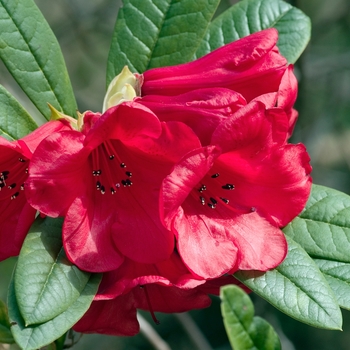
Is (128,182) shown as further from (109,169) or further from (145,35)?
(145,35)

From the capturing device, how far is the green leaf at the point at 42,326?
865 mm

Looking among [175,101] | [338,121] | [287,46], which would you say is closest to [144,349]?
[338,121]

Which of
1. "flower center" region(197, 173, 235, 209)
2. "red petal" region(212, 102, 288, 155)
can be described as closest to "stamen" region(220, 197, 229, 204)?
"flower center" region(197, 173, 235, 209)

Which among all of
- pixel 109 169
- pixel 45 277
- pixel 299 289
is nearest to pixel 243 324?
pixel 299 289

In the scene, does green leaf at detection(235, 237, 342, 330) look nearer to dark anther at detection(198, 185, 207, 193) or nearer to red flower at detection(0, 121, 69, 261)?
dark anther at detection(198, 185, 207, 193)

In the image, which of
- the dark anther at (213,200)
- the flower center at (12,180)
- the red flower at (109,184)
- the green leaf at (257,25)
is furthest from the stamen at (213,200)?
the green leaf at (257,25)

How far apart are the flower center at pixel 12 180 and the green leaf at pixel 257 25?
0.54m

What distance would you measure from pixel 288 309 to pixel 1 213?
1.68ft

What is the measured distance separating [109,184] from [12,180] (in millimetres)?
172

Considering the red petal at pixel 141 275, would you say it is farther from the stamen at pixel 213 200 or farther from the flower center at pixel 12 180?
the flower center at pixel 12 180

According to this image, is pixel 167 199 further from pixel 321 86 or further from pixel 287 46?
pixel 321 86

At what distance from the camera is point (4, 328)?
112 centimetres

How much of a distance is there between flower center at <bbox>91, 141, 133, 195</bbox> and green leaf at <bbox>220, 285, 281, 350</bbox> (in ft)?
1.19

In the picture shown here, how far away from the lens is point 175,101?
1018 millimetres
